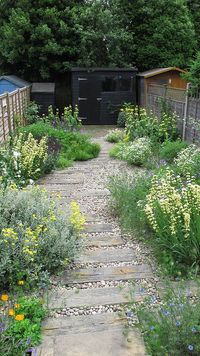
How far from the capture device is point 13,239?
3.39m

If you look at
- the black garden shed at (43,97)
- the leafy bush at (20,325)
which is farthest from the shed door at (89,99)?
the leafy bush at (20,325)

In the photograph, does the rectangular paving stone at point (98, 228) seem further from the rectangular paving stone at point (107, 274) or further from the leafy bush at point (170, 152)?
the leafy bush at point (170, 152)

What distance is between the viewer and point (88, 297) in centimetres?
314

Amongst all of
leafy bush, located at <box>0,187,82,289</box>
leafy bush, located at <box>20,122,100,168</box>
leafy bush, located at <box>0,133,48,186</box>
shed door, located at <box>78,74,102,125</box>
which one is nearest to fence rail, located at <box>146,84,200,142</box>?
leafy bush, located at <box>20,122,100,168</box>

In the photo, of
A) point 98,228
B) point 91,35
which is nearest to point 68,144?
point 98,228

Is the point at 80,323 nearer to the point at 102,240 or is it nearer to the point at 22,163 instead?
the point at 102,240

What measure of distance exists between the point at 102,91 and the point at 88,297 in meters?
13.1

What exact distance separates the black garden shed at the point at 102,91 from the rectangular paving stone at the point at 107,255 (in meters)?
12.0

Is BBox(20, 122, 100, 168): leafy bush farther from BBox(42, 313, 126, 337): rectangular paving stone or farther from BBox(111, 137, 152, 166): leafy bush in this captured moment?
BBox(42, 313, 126, 337): rectangular paving stone

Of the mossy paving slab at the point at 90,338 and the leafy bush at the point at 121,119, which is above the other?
the leafy bush at the point at 121,119

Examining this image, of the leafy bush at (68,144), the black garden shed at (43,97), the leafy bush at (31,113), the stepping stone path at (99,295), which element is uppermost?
the black garden shed at (43,97)

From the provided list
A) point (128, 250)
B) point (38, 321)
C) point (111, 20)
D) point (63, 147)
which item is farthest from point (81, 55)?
point (38, 321)

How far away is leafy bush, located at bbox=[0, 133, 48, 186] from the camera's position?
6.24m

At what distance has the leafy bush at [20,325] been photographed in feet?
7.93
